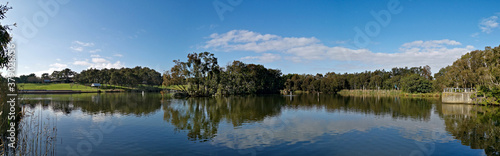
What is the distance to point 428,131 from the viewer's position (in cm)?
1955

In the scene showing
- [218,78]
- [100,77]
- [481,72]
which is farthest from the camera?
[100,77]

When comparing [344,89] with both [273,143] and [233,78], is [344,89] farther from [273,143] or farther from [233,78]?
[273,143]

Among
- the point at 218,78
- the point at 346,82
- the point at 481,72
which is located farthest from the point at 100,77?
the point at 481,72

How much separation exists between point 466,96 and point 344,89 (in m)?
89.7

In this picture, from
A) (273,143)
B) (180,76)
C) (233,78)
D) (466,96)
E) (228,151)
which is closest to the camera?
(228,151)

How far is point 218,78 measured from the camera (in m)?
84.4

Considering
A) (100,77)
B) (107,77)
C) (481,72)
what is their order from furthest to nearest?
(100,77)
(107,77)
(481,72)

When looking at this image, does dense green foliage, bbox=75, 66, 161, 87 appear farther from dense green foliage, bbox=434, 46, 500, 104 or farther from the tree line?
dense green foliage, bbox=434, 46, 500, 104

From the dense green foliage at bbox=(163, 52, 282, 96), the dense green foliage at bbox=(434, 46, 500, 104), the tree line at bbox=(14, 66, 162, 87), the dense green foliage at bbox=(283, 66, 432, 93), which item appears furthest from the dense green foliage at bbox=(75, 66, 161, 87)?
the dense green foliage at bbox=(434, 46, 500, 104)

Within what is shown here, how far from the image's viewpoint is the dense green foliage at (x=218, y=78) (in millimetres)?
72625

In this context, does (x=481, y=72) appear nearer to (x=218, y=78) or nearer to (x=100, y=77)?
(x=218, y=78)

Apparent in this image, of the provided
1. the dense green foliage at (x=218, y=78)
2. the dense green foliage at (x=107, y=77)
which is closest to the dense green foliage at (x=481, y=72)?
the dense green foliage at (x=218, y=78)

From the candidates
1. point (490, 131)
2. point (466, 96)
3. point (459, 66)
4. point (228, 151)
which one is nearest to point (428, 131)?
point (490, 131)

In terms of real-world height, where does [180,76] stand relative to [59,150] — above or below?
above
